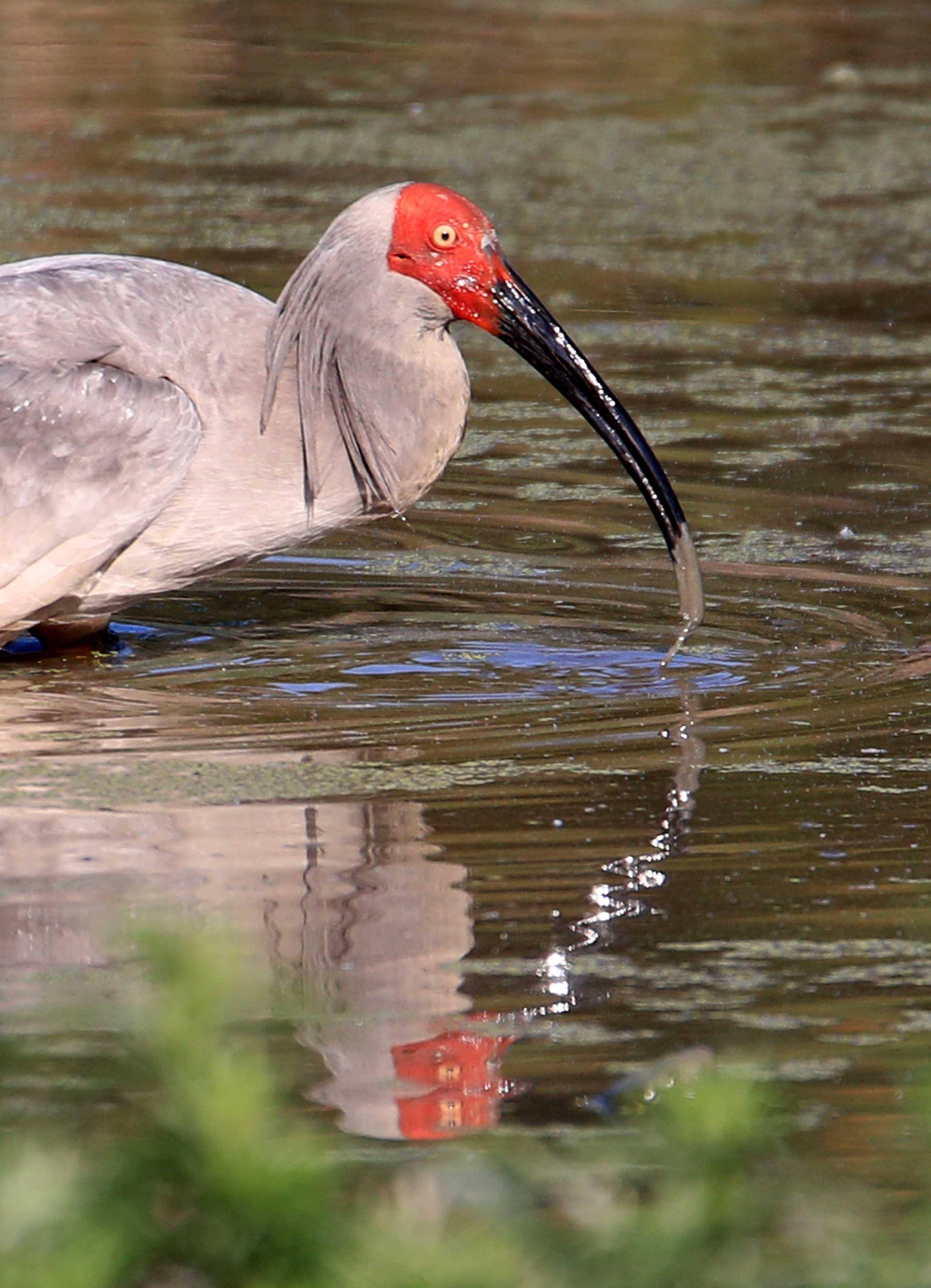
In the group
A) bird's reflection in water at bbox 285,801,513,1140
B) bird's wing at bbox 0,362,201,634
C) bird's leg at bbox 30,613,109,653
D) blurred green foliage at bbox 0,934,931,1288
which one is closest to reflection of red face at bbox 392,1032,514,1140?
bird's reflection in water at bbox 285,801,513,1140

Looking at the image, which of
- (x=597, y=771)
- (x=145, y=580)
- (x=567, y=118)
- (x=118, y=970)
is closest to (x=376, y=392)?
(x=145, y=580)

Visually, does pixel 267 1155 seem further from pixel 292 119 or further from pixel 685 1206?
pixel 292 119

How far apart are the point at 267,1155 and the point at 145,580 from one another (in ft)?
14.0

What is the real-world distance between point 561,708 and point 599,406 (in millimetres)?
1048

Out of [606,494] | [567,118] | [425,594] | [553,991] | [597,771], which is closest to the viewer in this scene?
[553,991]

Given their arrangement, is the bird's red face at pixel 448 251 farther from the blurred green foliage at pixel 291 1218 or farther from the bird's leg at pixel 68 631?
the blurred green foliage at pixel 291 1218

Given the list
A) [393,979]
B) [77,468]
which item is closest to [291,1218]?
[393,979]

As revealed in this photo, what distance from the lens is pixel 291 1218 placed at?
2375 millimetres

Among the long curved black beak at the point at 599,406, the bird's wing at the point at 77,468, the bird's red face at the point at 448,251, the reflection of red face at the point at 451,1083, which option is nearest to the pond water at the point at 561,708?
the reflection of red face at the point at 451,1083

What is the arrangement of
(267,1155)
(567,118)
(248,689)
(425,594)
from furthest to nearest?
(567,118) < (425,594) < (248,689) < (267,1155)

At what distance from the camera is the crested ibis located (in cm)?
638

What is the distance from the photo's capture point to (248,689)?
20.8 ft

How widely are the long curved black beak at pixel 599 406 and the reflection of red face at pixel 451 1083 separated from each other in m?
2.63

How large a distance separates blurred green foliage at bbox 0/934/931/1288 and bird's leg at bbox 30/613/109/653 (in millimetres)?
4328
